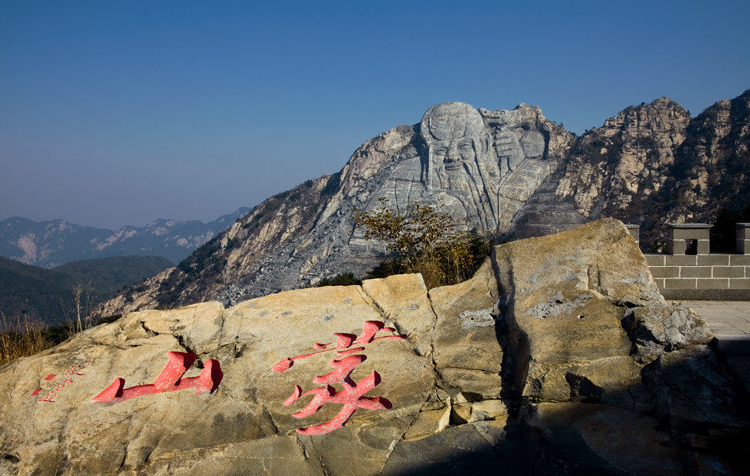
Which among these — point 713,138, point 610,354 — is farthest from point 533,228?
point 610,354

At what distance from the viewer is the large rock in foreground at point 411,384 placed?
2.71 meters

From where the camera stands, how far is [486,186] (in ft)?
196

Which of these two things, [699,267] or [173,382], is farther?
[699,267]

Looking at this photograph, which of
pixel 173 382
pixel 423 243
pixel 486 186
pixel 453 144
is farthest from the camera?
pixel 453 144

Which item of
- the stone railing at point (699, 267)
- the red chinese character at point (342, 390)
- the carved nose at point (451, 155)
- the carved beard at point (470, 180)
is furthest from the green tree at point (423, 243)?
the carved nose at point (451, 155)

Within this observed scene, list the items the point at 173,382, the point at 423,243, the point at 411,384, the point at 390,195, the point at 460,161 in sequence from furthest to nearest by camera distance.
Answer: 1. the point at 460,161
2. the point at 390,195
3. the point at 423,243
4. the point at 173,382
5. the point at 411,384

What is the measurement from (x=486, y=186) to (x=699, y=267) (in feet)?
180

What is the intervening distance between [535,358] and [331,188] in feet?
225

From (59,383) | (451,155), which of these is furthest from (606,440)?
(451,155)

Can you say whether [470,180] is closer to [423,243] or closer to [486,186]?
[486,186]

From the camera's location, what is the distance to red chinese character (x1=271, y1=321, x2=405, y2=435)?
3359mm

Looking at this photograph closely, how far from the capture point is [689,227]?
5.88 meters

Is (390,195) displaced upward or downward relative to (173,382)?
upward

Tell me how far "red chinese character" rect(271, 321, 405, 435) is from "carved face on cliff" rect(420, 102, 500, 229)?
52817 mm
